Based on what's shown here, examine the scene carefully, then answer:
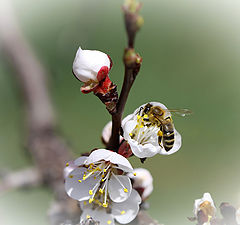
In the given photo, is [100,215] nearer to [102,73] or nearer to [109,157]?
[109,157]

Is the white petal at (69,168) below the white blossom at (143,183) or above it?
above

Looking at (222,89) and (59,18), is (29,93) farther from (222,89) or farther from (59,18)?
(222,89)

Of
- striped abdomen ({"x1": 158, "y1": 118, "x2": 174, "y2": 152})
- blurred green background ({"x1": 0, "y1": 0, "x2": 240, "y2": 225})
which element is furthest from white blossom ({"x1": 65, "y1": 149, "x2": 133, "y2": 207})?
blurred green background ({"x1": 0, "y1": 0, "x2": 240, "y2": 225})

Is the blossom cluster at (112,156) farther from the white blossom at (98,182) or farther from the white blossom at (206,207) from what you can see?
the white blossom at (206,207)

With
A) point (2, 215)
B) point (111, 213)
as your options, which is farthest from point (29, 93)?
point (111, 213)

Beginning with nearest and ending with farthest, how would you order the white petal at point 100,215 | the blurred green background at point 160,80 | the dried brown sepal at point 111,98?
the dried brown sepal at point 111,98 → the white petal at point 100,215 → the blurred green background at point 160,80

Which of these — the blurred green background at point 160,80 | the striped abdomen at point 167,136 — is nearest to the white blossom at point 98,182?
the striped abdomen at point 167,136
